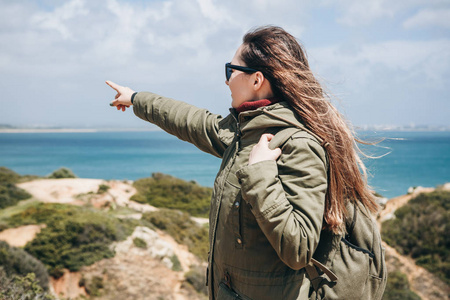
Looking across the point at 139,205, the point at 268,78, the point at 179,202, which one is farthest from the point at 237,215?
the point at 179,202

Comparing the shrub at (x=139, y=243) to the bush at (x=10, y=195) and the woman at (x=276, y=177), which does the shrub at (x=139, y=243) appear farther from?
the woman at (x=276, y=177)

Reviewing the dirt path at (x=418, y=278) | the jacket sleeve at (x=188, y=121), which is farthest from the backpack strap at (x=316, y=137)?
the dirt path at (x=418, y=278)

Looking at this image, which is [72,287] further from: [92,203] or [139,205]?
[139,205]

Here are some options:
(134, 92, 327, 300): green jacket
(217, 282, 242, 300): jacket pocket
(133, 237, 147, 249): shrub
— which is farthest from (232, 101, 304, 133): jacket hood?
(133, 237, 147, 249): shrub

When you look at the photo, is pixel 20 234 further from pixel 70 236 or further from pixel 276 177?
pixel 276 177

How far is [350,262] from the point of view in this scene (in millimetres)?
1380

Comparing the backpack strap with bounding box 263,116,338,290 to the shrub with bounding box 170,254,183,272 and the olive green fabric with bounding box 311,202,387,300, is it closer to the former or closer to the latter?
the olive green fabric with bounding box 311,202,387,300

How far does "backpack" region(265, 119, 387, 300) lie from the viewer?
4.52ft

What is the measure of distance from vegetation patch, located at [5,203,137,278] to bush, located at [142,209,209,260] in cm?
144

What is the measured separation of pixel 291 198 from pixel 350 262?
40 centimetres

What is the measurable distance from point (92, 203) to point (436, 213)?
1297cm

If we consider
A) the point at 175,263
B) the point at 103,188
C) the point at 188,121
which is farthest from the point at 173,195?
the point at 188,121

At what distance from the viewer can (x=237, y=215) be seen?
1.34 m

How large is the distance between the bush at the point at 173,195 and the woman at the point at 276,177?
15306 mm
